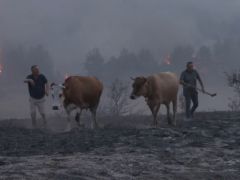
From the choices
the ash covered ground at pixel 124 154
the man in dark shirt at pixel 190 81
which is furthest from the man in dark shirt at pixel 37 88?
the man in dark shirt at pixel 190 81

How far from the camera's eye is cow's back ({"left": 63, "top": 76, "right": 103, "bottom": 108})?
16812 millimetres

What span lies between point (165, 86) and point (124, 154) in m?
6.47

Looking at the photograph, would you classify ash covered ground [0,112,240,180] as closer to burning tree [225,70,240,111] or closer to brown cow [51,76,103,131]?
brown cow [51,76,103,131]

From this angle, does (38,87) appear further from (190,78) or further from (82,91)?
(190,78)

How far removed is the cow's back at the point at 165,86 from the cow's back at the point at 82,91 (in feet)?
6.38

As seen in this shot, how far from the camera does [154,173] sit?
913cm

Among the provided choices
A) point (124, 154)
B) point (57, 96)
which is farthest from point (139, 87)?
point (124, 154)

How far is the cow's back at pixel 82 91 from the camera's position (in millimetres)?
16812

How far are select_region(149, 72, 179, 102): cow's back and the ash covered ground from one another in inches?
76.7

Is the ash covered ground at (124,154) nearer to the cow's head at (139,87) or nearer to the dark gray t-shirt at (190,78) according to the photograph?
the cow's head at (139,87)

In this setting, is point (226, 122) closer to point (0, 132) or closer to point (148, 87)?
point (148, 87)

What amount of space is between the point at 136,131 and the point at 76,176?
5.64 m

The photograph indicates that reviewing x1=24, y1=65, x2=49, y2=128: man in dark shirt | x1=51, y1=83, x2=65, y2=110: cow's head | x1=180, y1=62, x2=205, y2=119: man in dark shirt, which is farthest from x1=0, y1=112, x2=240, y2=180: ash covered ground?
x1=180, y1=62, x2=205, y2=119: man in dark shirt

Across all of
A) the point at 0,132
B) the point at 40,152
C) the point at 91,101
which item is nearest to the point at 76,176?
the point at 40,152
